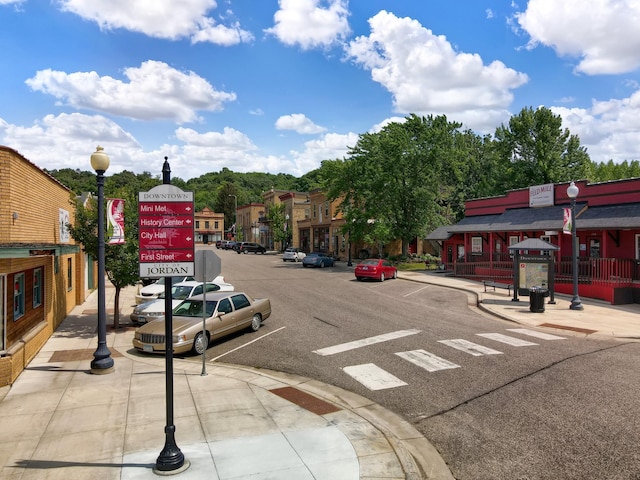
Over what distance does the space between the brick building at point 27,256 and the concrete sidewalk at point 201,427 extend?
2.41 ft

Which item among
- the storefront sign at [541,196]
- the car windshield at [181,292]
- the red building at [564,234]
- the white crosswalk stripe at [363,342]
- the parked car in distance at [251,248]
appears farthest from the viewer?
the parked car in distance at [251,248]

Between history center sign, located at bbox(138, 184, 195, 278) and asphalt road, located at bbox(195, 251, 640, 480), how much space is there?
4646 millimetres

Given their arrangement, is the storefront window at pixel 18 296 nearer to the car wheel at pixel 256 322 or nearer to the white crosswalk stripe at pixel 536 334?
the car wheel at pixel 256 322

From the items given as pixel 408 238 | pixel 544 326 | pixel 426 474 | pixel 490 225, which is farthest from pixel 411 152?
pixel 426 474

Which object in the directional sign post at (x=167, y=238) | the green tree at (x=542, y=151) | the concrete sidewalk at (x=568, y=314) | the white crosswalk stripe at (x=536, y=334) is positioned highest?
the green tree at (x=542, y=151)

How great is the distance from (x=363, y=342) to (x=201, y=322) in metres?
4.52

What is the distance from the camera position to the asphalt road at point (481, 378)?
6.47 meters

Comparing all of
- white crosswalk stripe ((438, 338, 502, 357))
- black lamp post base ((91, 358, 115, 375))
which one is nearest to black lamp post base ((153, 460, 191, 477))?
black lamp post base ((91, 358, 115, 375))

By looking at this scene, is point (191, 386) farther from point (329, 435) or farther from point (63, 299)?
point (63, 299)

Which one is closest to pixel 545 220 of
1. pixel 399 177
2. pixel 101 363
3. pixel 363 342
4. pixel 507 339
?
pixel 399 177

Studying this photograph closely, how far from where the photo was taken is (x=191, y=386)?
31.9 ft

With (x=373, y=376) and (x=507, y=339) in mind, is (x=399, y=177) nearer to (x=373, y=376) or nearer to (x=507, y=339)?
(x=507, y=339)

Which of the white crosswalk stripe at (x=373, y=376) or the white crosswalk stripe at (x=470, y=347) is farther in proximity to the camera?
the white crosswalk stripe at (x=470, y=347)

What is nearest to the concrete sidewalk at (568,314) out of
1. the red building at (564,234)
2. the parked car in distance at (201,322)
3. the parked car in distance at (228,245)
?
the red building at (564,234)
